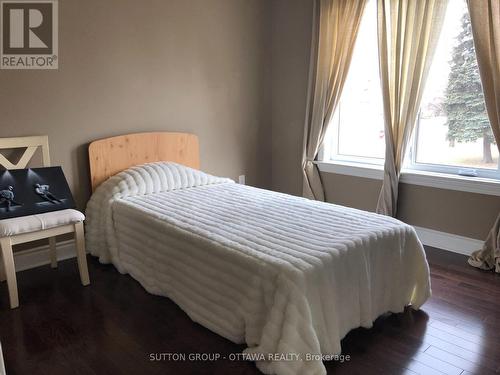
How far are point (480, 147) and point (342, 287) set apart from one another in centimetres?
192

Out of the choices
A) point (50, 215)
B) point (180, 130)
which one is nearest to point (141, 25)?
point (180, 130)

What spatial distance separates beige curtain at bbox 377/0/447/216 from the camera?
3.02 metres

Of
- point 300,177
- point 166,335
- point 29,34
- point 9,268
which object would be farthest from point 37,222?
point 300,177

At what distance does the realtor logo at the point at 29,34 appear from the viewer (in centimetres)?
272

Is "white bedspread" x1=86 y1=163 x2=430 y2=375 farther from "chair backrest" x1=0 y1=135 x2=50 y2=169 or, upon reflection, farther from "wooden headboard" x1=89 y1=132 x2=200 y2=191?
"chair backrest" x1=0 y1=135 x2=50 y2=169

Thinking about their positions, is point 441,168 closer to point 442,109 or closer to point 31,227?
point 442,109

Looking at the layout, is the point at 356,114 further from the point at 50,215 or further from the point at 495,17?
→ the point at 50,215

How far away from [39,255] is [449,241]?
3113mm

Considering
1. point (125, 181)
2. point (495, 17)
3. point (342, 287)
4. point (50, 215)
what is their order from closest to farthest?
point (342, 287) < point (50, 215) < point (495, 17) < point (125, 181)

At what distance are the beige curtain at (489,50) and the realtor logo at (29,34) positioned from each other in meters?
2.89

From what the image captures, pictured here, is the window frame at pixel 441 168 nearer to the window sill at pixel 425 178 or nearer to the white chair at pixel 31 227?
the window sill at pixel 425 178

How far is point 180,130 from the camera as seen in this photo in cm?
368

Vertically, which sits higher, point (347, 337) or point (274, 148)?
point (274, 148)

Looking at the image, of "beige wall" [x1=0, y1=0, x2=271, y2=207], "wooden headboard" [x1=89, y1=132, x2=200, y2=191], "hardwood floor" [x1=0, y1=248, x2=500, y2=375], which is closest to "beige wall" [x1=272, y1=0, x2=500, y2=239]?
"beige wall" [x1=0, y1=0, x2=271, y2=207]
